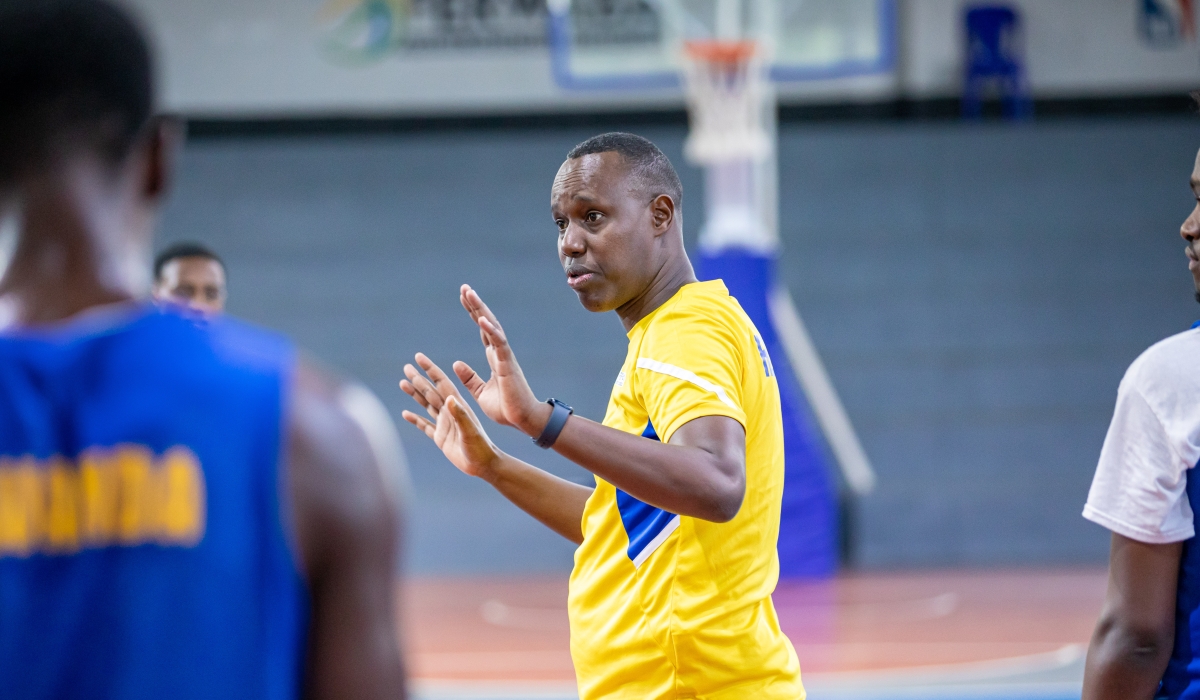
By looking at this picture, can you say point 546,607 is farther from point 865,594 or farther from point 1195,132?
point 1195,132

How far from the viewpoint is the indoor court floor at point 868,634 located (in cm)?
563

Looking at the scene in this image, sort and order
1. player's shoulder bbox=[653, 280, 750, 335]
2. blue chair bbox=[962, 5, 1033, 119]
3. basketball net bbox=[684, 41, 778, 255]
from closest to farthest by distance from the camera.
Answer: player's shoulder bbox=[653, 280, 750, 335]
basketball net bbox=[684, 41, 778, 255]
blue chair bbox=[962, 5, 1033, 119]

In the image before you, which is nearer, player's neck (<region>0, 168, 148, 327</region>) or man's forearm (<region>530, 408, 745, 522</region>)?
player's neck (<region>0, 168, 148, 327</region>)

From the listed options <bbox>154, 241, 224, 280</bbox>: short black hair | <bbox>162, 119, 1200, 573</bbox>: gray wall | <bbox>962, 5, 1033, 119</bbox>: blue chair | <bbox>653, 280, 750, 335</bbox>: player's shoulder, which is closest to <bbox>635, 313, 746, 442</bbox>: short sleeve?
<bbox>653, 280, 750, 335</bbox>: player's shoulder

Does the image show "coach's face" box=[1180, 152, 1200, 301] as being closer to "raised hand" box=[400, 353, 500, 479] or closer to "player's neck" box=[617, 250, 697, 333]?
"player's neck" box=[617, 250, 697, 333]

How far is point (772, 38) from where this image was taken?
8578 mm

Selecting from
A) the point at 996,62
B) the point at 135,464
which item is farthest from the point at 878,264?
the point at 135,464

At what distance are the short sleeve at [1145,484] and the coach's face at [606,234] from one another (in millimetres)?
866

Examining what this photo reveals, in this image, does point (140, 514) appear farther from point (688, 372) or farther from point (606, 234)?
point (606, 234)

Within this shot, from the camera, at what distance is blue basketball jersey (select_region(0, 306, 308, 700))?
2.97ft

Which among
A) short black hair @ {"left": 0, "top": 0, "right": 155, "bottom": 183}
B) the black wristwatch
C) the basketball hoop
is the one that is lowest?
the black wristwatch

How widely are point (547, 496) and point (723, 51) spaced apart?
6349 millimetres

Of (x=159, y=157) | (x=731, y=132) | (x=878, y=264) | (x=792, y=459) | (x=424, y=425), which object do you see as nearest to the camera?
(x=159, y=157)

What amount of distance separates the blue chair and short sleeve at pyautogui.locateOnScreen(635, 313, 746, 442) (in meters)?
8.72
